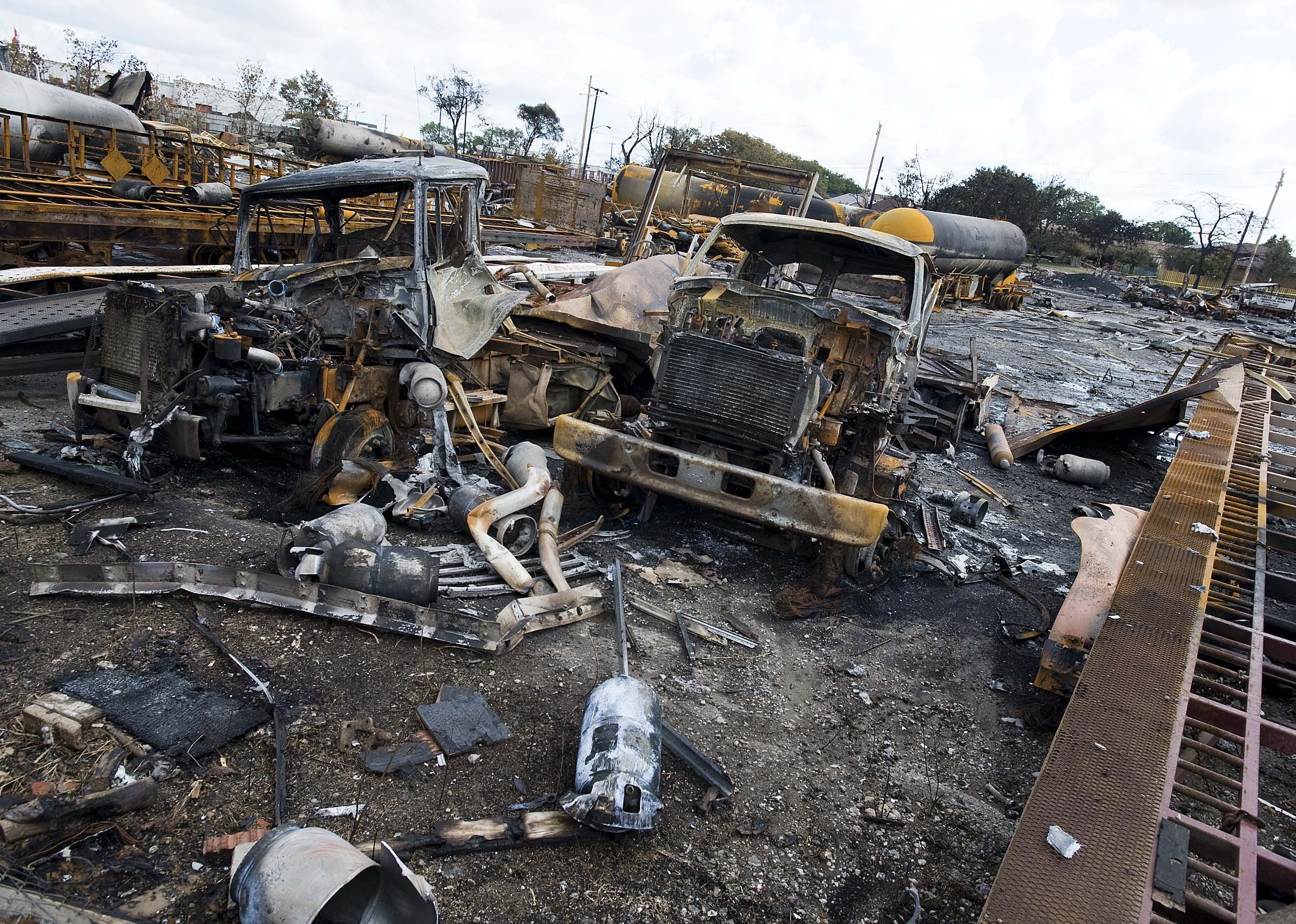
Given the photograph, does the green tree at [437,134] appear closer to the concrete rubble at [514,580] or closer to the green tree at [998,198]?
the green tree at [998,198]

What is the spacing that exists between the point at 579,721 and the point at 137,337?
4010 mm

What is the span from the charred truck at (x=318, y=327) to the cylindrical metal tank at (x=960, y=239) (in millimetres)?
13607

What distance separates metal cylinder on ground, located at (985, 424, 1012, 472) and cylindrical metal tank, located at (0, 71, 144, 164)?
13.4m

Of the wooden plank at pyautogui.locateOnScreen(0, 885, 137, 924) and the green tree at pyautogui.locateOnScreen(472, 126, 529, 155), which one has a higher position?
the green tree at pyautogui.locateOnScreen(472, 126, 529, 155)

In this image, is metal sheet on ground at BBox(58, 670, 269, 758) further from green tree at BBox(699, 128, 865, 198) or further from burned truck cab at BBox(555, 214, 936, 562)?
green tree at BBox(699, 128, 865, 198)

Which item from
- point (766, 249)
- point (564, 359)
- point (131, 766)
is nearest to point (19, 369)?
point (564, 359)

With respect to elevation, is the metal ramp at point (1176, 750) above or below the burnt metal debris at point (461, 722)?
above

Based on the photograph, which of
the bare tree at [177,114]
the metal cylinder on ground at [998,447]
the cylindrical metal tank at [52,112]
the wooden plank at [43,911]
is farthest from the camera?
the bare tree at [177,114]

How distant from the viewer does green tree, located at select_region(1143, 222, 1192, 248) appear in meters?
51.9

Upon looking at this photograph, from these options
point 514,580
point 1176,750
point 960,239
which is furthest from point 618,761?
point 960,239

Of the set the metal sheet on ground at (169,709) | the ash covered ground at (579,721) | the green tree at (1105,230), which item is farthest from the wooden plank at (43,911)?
the green tree at (1105,230)

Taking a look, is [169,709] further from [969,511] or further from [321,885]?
[969,511]

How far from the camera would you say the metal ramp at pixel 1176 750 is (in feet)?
6.86

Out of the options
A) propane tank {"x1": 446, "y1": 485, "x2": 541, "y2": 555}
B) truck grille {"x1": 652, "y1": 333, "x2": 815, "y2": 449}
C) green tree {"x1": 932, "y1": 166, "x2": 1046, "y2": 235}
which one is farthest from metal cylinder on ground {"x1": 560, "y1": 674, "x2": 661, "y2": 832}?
green tree {"x1": 932, "y1": 166, "x2": 1046, "y2": 235}
